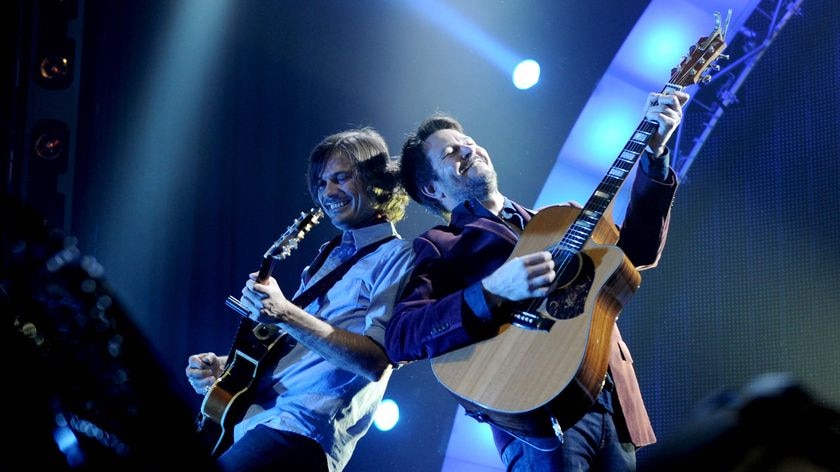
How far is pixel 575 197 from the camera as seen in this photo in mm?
4312

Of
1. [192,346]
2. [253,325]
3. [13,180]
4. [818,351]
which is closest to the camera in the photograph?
[253,325]

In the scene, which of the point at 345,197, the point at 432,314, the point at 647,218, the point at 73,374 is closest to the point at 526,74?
the point at 345,197

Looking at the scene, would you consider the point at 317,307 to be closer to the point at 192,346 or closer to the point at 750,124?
the point at 192,346

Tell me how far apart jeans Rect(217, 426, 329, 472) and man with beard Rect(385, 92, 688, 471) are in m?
0.44

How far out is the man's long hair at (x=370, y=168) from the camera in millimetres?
3344

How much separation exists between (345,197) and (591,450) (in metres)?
1.52

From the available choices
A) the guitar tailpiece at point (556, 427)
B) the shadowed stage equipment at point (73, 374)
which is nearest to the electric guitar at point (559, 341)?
the guitar tailpiece at point (556, 427)

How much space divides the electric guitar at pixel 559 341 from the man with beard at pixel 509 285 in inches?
2.1

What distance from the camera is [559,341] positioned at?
2252 millimetres

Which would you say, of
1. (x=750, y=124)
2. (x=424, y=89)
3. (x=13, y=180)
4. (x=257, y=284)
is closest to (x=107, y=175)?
(x=13, y=180)

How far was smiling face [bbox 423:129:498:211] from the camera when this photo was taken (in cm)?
315

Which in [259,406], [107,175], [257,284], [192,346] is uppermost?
[257,284]

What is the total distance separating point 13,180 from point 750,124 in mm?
3954

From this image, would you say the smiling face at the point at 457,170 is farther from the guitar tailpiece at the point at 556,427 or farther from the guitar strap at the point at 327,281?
the guitar tailpiece at the point at 556,427
